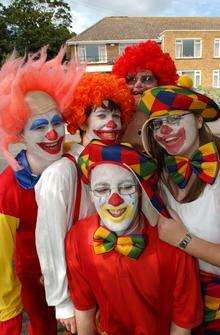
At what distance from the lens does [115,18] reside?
35312mm

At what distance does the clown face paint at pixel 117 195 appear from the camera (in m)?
1.56

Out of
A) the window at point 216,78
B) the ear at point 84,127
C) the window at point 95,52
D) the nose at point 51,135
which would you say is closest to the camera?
the nose at point 51,135

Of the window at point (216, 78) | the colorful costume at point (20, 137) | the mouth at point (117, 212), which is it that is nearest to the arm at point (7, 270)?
the colorful costume at point (20, 137)

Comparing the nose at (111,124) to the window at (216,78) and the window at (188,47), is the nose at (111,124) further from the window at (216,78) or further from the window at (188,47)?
the window at (216,78)

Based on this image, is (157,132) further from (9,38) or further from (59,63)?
(9,38)

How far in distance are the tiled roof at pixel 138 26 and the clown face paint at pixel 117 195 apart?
31722 mm

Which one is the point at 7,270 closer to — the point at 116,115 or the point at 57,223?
the point at 57,223

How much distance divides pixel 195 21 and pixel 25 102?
118ft

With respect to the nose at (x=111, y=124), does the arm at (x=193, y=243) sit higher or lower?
lower

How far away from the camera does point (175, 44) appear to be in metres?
31.6

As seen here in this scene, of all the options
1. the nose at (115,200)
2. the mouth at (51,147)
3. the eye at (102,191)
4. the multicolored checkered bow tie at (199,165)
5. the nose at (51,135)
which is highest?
the nose at (51,135)

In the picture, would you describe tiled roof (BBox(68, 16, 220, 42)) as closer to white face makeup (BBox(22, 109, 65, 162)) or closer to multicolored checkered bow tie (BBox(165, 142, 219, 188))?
white face makeup (BBox(22, 109, 65, 162))

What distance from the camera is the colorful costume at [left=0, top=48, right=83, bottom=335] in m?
1.91

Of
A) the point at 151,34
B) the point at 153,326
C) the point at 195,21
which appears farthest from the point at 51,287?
the point at 195,21
